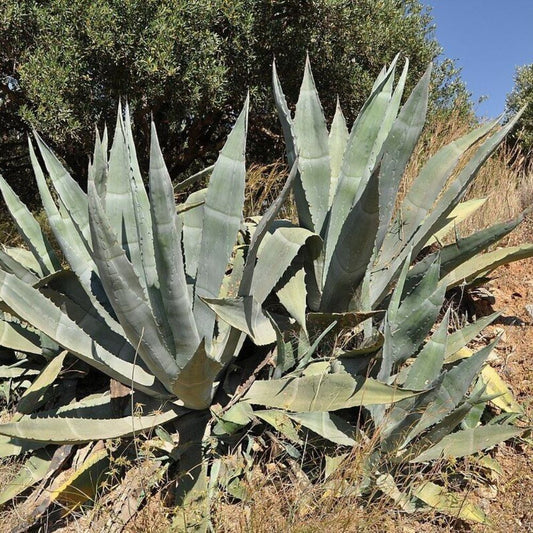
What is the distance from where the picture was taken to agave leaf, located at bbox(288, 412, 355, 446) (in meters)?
1.87

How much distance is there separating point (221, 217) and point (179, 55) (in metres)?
2.64

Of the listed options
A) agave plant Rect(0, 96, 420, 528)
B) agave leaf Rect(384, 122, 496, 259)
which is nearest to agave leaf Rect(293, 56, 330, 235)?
agave plant Rect(0, 96, 420, 528)

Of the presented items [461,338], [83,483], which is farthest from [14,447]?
[461,338]

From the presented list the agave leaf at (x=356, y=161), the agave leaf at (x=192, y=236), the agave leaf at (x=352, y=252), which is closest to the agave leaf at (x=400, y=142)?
the agave leaf at (x=356, y=161)

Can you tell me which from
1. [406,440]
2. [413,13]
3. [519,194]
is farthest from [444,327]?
[413,13]

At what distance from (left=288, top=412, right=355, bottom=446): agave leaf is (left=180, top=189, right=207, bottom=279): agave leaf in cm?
76

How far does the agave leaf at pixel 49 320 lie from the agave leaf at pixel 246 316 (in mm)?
454

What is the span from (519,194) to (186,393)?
3664 mm

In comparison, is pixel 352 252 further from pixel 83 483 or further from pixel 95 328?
pixel 83 483

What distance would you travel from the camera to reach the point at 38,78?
3.99 metres

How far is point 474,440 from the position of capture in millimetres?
1954

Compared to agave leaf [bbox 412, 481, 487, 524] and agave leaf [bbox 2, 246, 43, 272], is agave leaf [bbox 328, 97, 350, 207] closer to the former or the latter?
agave leaf [bbox 412, 481, 487, 524]

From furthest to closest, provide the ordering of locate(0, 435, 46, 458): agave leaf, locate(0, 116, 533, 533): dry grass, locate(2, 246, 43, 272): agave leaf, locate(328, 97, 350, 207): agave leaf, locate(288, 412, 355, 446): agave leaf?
locate(2, 246, 43, 272): agave leaf
locate(328, 97, 350, 207): agave leaf
locate(0, 435, 46, 458): agave leaf
locate(288, 412, 355, 446): agave leaf
locate(0, 116, 533, 533): dry grass

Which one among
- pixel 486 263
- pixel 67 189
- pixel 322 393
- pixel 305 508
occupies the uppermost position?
pixel 486 263
